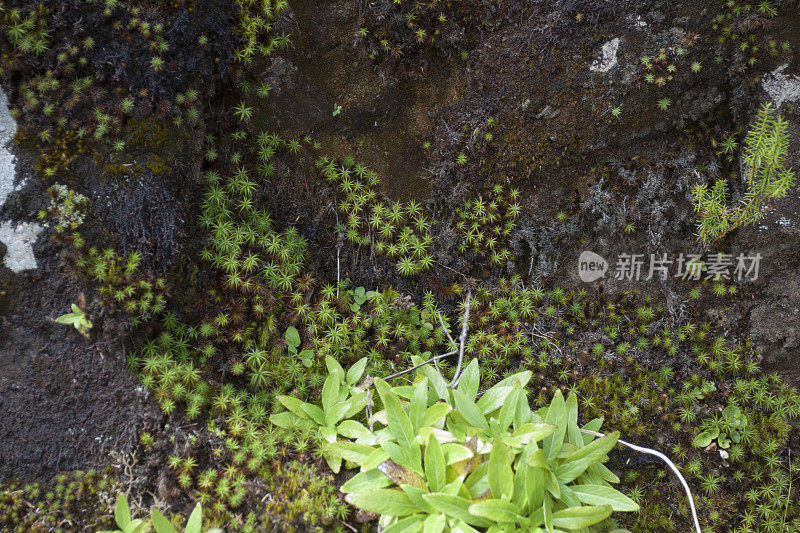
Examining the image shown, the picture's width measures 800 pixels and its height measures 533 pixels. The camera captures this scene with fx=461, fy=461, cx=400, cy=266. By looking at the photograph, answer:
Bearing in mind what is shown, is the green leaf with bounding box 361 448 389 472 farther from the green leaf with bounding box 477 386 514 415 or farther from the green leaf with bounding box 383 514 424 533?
the green leaf with bounding box 477 386 514 415

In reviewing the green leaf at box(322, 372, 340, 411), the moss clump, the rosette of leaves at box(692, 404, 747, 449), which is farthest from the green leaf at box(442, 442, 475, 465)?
the rosette of leaves at box(692, 404, 747, 449)

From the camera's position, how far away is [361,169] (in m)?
4.98

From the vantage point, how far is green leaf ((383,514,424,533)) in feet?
10.3

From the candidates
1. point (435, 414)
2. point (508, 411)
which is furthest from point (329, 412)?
point (508, 411)

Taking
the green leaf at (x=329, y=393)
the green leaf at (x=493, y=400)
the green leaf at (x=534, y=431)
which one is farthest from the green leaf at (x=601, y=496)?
the green leaf at (x=329, y=393)

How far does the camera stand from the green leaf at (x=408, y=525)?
3137 millimetres

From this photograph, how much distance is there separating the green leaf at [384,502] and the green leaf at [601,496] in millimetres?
1297

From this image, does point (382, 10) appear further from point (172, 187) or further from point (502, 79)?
point (172, 187)

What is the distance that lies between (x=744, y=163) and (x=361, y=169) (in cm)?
399

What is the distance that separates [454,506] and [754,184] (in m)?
4.28

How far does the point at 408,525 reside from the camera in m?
3.19

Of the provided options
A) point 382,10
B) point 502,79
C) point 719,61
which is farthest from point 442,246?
point 719,61

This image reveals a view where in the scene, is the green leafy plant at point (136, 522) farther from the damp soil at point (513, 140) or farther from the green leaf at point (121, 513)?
the damp soil at point (513, 140)

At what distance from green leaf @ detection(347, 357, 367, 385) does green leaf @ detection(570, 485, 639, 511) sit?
6.52 ft
